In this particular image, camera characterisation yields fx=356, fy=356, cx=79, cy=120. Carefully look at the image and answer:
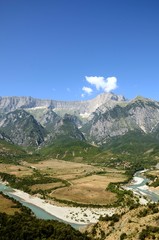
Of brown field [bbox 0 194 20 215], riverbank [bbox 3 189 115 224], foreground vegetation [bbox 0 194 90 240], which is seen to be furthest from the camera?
riverbank [bbox 3 189 115 224]

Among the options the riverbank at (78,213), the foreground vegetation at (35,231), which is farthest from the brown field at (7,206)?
the foreground vegetation at (35,231)

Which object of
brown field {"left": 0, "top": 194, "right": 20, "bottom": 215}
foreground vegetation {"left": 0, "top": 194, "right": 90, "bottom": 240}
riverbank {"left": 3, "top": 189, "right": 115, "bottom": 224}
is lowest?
riverbank {"left": 3, "top": 189, "right": 115, "bottom": 224}

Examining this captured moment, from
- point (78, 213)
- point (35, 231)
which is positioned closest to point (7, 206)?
point (78, 213)

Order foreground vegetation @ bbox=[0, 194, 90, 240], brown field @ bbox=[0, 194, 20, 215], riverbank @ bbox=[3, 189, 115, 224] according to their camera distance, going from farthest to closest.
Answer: riverbank @ bbox=[3, 189, 115, 224] → brown field @ bbox=[0, 194, 20, 215] → foreground vegetation @ bbox=[0, 194, 90, 240]

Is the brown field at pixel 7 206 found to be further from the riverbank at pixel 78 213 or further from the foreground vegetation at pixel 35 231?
the foreground vegetation at pixel 35 231

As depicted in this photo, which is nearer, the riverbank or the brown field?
the brown field

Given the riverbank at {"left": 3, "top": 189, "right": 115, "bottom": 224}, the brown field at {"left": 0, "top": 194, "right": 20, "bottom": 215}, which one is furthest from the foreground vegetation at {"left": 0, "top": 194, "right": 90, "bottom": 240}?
the riverbank at {"left": 3, "top": 189, "right": 115, "bottom": 224}

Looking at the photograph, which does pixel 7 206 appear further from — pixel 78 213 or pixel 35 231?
pixel 35 231

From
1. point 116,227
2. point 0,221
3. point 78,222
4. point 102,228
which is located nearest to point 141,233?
point 116,227

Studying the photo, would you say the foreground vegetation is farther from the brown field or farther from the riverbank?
the riverbank
